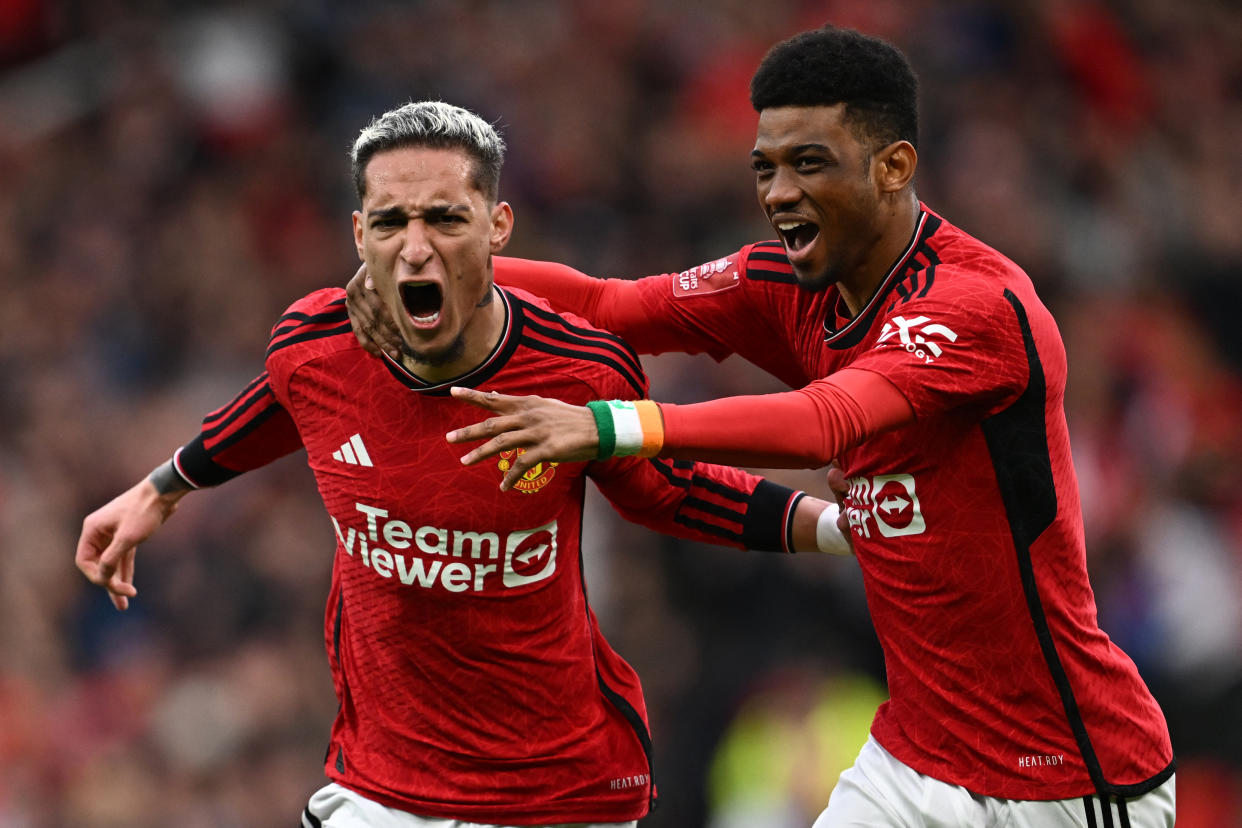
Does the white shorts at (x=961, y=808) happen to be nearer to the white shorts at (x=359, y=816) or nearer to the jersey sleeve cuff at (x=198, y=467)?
the white shorts at (x=359, y=816)

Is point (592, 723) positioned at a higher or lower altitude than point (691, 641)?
higher

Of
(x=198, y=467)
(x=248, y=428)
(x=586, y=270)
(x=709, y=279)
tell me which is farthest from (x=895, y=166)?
(x=586, y=270)

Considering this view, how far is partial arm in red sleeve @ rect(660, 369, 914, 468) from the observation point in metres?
3.54

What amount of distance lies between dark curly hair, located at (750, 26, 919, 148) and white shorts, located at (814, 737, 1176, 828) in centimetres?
157

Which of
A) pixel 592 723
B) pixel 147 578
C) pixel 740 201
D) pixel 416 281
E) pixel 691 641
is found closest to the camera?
pixel 416 281

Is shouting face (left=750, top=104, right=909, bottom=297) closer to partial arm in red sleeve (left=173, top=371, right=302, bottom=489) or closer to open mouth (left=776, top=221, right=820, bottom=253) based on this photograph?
open mouth (left=776, top=221, right=820, bottom=253)

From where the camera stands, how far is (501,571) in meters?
4.29

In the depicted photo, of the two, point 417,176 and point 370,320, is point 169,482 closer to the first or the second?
point 370,320

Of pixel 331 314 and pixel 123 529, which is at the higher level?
pixel 331 314

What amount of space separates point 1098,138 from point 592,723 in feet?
25.6

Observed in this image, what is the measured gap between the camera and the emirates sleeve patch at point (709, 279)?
4.72 metres

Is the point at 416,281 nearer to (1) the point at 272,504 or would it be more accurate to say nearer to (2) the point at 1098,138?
(1) the point at 272,504

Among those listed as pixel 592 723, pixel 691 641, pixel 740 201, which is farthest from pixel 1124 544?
pixel 592 723

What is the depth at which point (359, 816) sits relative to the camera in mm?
4348
